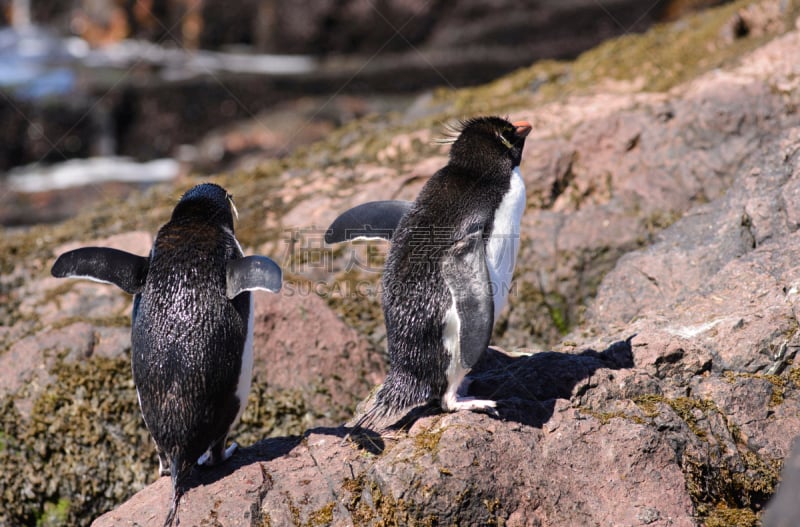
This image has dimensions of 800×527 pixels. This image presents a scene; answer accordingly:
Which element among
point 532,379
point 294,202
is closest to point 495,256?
point 532,379

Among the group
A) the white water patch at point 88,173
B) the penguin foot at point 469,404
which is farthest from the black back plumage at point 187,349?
the white water patch at point 88,173

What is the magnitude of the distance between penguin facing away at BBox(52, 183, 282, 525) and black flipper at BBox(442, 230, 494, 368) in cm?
93

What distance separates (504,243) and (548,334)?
6.86 ft

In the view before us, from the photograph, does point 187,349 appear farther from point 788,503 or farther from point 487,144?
point 788,503

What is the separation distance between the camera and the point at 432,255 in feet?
14.4

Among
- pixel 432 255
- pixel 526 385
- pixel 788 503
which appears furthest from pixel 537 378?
pixel 788 503

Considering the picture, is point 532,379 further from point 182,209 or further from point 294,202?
point 294,202

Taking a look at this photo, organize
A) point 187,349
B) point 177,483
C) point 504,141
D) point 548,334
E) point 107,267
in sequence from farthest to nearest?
point 548,334 < point 504,141 < point 107,267 < point 187,349 < point 177,483

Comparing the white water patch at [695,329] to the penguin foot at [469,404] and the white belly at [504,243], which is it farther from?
the penguin foot at [469,404]

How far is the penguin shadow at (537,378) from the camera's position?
431 centimetres

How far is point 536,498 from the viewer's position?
397 cm

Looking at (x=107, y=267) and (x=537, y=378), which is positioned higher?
(x=107, y=267)

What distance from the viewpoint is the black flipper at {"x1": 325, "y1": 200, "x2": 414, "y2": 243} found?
16.2 ft

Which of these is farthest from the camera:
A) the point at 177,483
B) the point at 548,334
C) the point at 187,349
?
the point at 548,334
